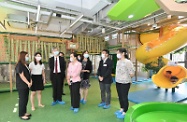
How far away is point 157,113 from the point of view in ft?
9.02

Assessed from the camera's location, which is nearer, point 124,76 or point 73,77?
point 124,76

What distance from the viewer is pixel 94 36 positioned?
796cm

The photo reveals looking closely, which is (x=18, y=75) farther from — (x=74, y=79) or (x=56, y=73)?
(x=74, y=79)

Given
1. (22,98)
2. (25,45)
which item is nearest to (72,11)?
(25,45)

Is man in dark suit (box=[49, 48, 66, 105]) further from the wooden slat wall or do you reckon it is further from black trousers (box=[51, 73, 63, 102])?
the wooden slat wall

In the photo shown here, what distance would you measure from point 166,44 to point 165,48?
0.46 ft

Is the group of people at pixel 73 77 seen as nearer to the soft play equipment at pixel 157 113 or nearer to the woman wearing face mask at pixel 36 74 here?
the woman wearing face mask at pixel 36 74

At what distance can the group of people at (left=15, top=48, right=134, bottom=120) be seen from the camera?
2992mm

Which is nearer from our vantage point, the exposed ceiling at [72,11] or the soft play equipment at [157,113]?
the soft play equipment at [157,113]

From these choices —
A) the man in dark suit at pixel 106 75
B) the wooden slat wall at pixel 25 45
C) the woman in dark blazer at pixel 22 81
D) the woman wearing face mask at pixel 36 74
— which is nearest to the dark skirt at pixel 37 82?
the woman wearing face mask at pixel 36 74

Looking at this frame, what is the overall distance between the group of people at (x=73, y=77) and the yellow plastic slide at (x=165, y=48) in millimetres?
2018

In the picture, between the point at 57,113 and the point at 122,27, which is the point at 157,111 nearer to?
the point at 57,113

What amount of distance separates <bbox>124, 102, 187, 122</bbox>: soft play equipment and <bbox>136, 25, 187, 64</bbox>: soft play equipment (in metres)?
2.19

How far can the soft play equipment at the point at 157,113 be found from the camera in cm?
244
